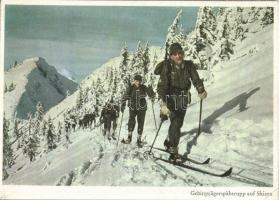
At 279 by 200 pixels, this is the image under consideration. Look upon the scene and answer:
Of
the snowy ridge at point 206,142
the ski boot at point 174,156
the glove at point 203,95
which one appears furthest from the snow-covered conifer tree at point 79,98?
the glove at point 203,95

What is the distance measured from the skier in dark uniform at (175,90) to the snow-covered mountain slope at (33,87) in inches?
33.9

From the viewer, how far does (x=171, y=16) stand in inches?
194

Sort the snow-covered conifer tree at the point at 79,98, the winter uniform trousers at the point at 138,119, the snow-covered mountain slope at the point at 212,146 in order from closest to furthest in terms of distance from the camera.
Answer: the snow-covered mountain slope at the point at 212,146 < the winter uniform trousers at the point at 138,119 < the snow-covered conifer tree at the point at 79,98

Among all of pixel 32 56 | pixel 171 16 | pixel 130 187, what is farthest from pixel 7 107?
pixel 171 16

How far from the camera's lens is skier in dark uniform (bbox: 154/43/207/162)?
187 inches

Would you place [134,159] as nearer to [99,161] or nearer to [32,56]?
[99,161]

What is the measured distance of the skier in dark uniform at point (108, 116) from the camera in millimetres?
4945

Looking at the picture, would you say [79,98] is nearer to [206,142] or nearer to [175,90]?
[175,90]

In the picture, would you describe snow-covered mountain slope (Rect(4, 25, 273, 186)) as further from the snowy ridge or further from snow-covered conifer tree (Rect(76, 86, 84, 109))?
snow-covered conifer tree (Rect(76, 86, 84, 109))

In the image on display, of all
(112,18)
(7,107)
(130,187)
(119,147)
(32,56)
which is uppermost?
(112,18)

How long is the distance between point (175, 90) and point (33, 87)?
128cm

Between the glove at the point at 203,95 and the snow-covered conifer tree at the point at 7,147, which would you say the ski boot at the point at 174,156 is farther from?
the snow-covered conifer tree at the point at 7,147

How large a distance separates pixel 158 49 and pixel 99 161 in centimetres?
111

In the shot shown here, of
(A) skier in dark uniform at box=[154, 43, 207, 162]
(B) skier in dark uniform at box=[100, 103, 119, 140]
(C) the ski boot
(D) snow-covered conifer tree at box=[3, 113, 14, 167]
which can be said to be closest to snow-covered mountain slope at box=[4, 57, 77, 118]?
(D) snow-covered conifer tree at box=[3, 113, 14, 167]
